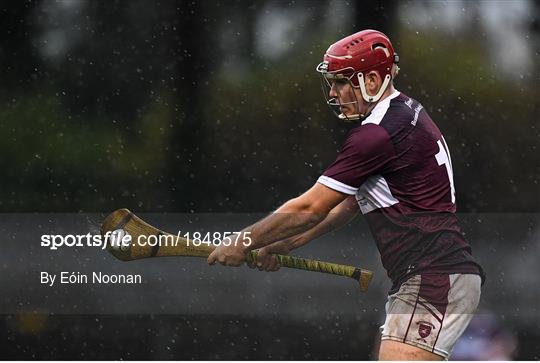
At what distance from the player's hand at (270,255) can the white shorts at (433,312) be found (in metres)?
0.80

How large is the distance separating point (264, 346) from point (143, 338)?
0.70 m

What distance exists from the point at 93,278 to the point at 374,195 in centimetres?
191

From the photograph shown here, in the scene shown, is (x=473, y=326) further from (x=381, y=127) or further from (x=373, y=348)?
(x=381, y=127)

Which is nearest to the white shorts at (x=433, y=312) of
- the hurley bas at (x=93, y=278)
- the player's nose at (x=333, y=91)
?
the player's nose at (x=333, y=91)

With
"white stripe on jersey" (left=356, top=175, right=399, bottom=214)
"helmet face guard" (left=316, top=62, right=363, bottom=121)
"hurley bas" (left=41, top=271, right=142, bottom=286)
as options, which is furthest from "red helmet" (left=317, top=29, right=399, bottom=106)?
"hurley bas" (left=41, top=271, right=142, bottom=286)

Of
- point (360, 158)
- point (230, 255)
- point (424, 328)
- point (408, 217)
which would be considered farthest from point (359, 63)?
point (424, 328)

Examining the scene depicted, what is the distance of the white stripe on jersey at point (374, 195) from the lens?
449 centimetres

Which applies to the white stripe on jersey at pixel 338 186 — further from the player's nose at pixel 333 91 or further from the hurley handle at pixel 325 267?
the hurley handle at pixel 325 267

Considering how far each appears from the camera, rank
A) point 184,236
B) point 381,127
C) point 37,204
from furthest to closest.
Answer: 1. point 37,204
2. point 184,236
3. point 381,127

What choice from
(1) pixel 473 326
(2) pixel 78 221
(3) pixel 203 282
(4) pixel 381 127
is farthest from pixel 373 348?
(4) pixel 381 127

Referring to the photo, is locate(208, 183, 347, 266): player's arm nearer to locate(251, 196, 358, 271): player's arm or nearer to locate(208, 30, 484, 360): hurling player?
locate(208, 30, 484, 360): hurling player

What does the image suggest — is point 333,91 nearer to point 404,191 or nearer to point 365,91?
point 365,91

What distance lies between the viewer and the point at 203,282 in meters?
5.79

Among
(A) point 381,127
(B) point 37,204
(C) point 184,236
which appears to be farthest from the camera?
(B) point 37,204
